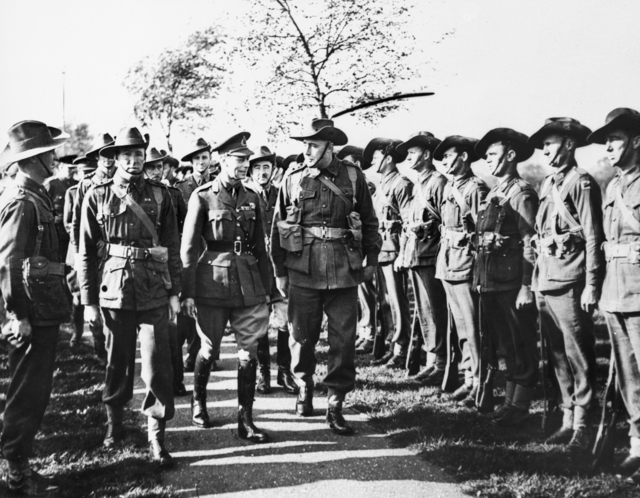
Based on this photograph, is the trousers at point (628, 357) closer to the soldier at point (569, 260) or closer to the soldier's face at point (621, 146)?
the soldier at point (569, 260)

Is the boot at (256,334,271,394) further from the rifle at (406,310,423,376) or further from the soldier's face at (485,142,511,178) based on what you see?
the soldier's face at (485,142,511,178)

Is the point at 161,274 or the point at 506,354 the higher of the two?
the point at 161,274

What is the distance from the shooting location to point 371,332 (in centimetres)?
909

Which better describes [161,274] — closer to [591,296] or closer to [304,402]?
[304,402]

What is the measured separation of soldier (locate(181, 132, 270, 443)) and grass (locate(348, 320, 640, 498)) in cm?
142

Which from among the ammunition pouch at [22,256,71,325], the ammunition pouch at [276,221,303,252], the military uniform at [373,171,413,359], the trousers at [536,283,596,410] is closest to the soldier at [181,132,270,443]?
the ammunition pouch at [276,221,303,252]

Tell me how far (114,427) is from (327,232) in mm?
2425

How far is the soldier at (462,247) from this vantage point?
6.00 meters

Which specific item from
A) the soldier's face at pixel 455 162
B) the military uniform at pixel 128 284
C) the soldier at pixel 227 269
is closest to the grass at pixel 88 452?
the military uniform at pixel 128 284

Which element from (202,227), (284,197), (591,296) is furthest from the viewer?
(284,197)

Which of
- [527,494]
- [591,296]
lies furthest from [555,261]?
[527,494]

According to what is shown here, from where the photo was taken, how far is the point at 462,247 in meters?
6.06

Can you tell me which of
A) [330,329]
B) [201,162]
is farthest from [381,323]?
[201,162]

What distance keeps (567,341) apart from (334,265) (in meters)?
1.98
